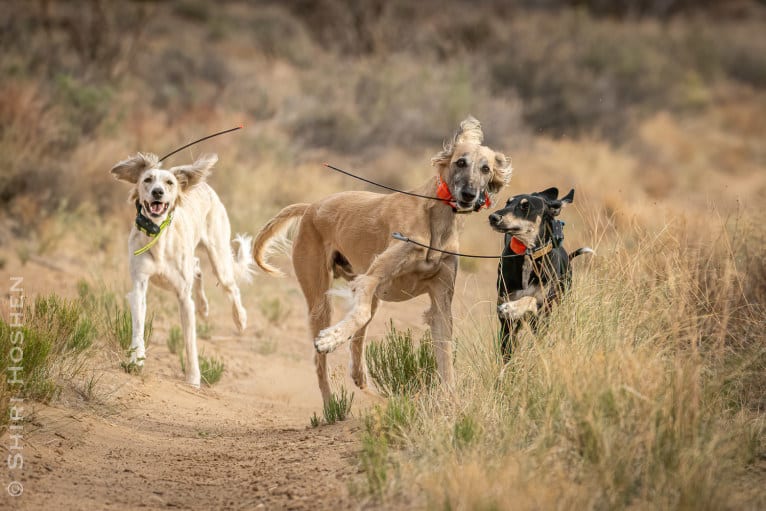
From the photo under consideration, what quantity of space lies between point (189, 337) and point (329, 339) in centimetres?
263

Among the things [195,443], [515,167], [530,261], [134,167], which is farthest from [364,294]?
[515,167]

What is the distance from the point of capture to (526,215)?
5.76 meters

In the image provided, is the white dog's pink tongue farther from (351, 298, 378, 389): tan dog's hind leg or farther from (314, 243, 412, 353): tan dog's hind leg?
(314, 243, 412, 353): tan dog's hind leg

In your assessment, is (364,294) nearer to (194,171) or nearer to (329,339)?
(329,339)

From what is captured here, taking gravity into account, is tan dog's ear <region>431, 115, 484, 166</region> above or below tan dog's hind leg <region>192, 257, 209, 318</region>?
above

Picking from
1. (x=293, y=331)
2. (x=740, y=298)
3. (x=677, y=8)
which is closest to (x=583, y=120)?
(x=293, y=331)

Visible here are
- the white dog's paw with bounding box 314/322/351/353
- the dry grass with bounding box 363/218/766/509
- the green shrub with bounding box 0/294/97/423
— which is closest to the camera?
the dry grass with bounding box 363/218/766/509

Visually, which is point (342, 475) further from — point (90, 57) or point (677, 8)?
point (677, 8)

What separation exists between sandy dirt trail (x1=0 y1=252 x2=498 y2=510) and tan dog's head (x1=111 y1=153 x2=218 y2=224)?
1.25 meters

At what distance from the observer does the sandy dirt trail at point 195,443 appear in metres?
4.51

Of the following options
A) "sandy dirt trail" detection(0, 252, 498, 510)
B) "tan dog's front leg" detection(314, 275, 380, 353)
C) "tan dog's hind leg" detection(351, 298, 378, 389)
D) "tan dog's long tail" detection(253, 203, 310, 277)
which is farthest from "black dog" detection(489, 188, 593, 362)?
"tan dog's long tail" detection(253, 203, 310, 277)

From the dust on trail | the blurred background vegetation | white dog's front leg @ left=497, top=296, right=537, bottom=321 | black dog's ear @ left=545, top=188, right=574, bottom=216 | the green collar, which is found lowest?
the dust on trail

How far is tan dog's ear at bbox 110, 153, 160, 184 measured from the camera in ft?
23.6

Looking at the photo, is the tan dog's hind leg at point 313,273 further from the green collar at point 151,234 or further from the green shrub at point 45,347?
the green shrub at point 45,347
